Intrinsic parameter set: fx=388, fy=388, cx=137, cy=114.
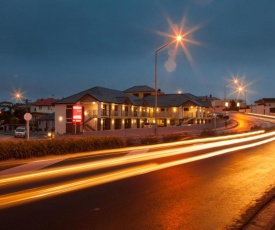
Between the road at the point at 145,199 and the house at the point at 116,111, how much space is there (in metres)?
41.1

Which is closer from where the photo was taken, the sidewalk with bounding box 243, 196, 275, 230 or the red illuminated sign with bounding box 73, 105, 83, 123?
the sidewalk with bounding box 243, 196, 275, 230

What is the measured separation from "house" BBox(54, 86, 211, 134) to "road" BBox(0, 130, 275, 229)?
41134 mm

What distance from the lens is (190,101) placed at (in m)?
81.0

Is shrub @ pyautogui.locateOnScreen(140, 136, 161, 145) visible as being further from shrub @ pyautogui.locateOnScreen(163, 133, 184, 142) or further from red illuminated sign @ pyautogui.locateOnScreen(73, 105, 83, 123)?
red illuminated sign @ pyautogui.locateOnScreen(73, 105, 83, 123)

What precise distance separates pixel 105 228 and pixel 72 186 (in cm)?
412

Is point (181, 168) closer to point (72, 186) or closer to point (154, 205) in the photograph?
point (72, 186)

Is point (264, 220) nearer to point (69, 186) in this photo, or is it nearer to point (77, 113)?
point (69, 186)

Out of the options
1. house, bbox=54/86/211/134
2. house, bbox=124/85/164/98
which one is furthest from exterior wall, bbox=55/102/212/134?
house, bbox=124/85/164/98

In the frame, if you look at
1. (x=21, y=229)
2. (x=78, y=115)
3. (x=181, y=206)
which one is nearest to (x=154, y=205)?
(x=181, y=206)

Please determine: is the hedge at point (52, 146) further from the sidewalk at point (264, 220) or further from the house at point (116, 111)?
the house at point (116, 111)

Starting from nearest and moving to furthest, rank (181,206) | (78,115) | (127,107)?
(181,206) < (78,115) < (127,107)

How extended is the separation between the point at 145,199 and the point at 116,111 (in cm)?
5924

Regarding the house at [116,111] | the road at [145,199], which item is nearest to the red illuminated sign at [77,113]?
the house at [116,111]

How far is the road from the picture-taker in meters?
6.97
